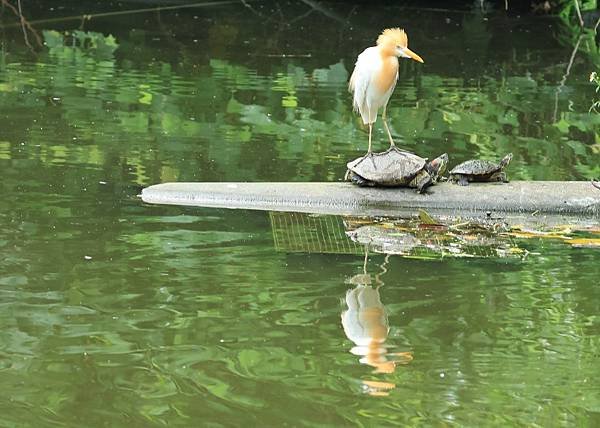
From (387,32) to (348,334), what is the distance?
300cm

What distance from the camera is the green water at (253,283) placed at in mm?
4301

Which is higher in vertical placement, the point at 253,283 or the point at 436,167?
the point at 436,167

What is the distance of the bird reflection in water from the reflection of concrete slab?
1.12 meters

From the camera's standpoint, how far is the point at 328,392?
436 centimetres

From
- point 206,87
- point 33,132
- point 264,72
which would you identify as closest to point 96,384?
point 33,132

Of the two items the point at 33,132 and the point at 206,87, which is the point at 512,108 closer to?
the point at 206,87

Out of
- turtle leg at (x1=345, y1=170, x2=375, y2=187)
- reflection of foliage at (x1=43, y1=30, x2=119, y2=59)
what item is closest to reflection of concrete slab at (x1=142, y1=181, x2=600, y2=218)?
turtle leg at (x1=345, y1=170, x2=375, y2=187)

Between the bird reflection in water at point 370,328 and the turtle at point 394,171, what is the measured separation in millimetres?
1154

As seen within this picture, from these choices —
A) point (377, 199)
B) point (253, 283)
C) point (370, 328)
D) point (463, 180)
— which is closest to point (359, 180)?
point (377, 199)

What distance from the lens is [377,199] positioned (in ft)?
23.4

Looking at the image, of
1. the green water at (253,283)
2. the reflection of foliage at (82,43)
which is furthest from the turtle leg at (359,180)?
the reflection of foliage at (82,43)

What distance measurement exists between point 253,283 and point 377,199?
169 cm

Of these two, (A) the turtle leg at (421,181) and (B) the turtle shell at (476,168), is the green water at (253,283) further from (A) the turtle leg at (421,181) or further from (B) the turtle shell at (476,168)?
(B) the turtle shell at (476,168)

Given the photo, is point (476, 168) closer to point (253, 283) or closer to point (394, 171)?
point (394, 171)
